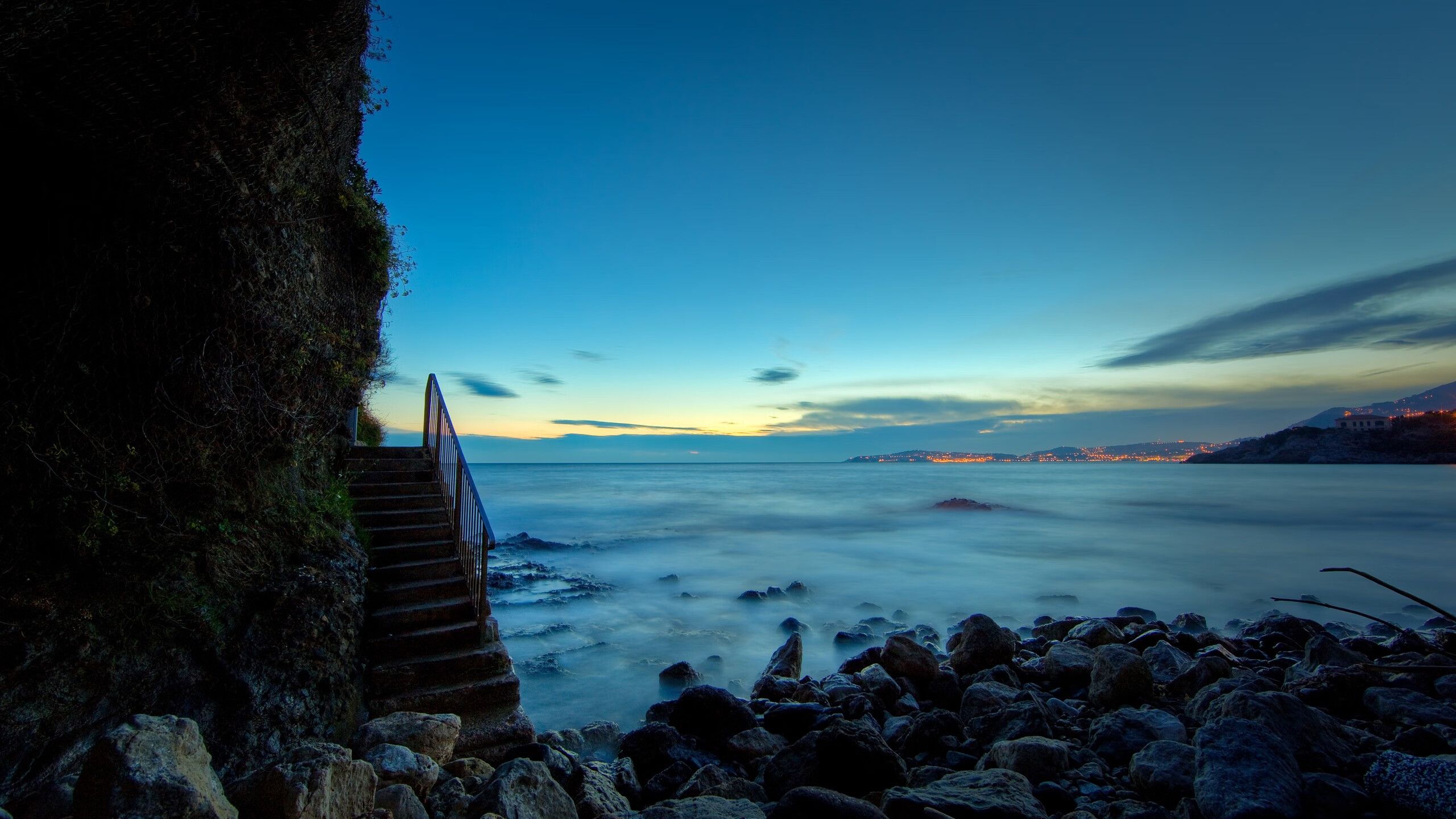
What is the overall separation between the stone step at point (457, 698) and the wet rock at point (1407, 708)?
716 centimetres

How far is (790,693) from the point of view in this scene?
6.79 metres

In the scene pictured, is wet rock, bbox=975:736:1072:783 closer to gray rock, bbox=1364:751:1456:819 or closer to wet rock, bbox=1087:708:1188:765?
wet rock, bbox=1087:708:1188:765

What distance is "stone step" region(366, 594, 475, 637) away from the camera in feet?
18.9

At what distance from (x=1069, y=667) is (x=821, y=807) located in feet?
14.7

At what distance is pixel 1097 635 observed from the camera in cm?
762

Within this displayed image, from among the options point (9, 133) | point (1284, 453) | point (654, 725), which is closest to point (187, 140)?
point (9, 133)

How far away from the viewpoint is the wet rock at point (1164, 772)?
371cm

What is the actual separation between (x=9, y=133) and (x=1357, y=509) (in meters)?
40.9

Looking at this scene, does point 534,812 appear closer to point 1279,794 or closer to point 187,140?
point 1279,794

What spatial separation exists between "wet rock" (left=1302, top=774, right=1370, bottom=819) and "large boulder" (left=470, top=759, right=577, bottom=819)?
4158 millimetres

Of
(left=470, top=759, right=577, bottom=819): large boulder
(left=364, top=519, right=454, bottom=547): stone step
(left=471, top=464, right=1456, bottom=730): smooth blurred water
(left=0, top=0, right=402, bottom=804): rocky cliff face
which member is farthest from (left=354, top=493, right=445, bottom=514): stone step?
(left=470, top=759, right=577, bottom=819): large boulder

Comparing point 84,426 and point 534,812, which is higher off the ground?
point 84,426

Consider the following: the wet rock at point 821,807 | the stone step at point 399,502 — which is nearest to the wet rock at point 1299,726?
the wet rock at point 821,807

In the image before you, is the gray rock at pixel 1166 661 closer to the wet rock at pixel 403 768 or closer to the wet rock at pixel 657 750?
the wet rock at pixel 657 750
